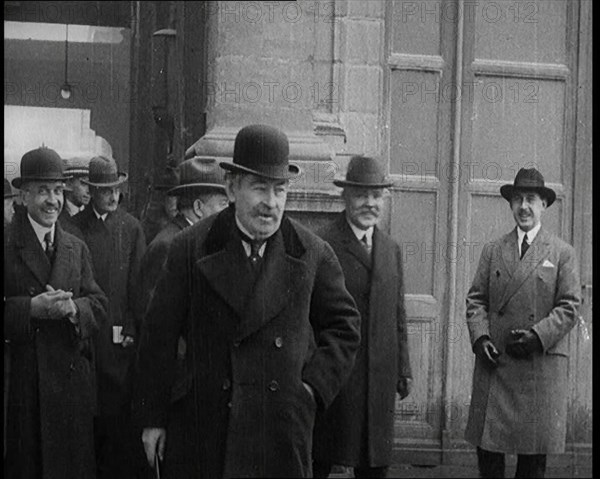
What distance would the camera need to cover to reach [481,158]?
14.4 feet

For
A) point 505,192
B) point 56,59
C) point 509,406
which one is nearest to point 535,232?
point 505,192

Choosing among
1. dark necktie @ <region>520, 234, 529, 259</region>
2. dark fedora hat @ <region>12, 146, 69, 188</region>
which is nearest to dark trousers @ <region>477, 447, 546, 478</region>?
dark necktie @ <region>520, 234, 529, 259</region>

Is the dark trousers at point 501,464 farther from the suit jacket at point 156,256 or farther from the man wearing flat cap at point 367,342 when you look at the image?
the suit jacket at point 156,256

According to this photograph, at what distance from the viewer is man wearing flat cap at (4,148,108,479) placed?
13.5ft

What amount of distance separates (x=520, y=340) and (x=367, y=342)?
2.03 feet

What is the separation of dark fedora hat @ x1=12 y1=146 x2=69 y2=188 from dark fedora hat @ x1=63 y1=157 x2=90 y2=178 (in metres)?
0.04

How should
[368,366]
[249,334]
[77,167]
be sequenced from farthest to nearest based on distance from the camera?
[77,167]
[368,366]
[249,334]

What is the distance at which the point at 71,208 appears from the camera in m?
4.23

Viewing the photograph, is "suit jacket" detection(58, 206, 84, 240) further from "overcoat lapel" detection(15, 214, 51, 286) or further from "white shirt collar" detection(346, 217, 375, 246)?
"white shirt collar" detection(346, 217, 375, 246)

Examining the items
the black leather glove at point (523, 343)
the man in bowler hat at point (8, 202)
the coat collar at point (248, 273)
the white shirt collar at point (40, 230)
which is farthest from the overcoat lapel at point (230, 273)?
the black leather glove at point (523, 343)

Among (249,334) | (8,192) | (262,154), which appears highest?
(262,154)

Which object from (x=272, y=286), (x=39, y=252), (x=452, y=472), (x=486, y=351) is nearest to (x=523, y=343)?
(x=486, y=351)

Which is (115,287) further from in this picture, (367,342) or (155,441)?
(367,342)

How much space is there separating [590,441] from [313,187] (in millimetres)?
1460
